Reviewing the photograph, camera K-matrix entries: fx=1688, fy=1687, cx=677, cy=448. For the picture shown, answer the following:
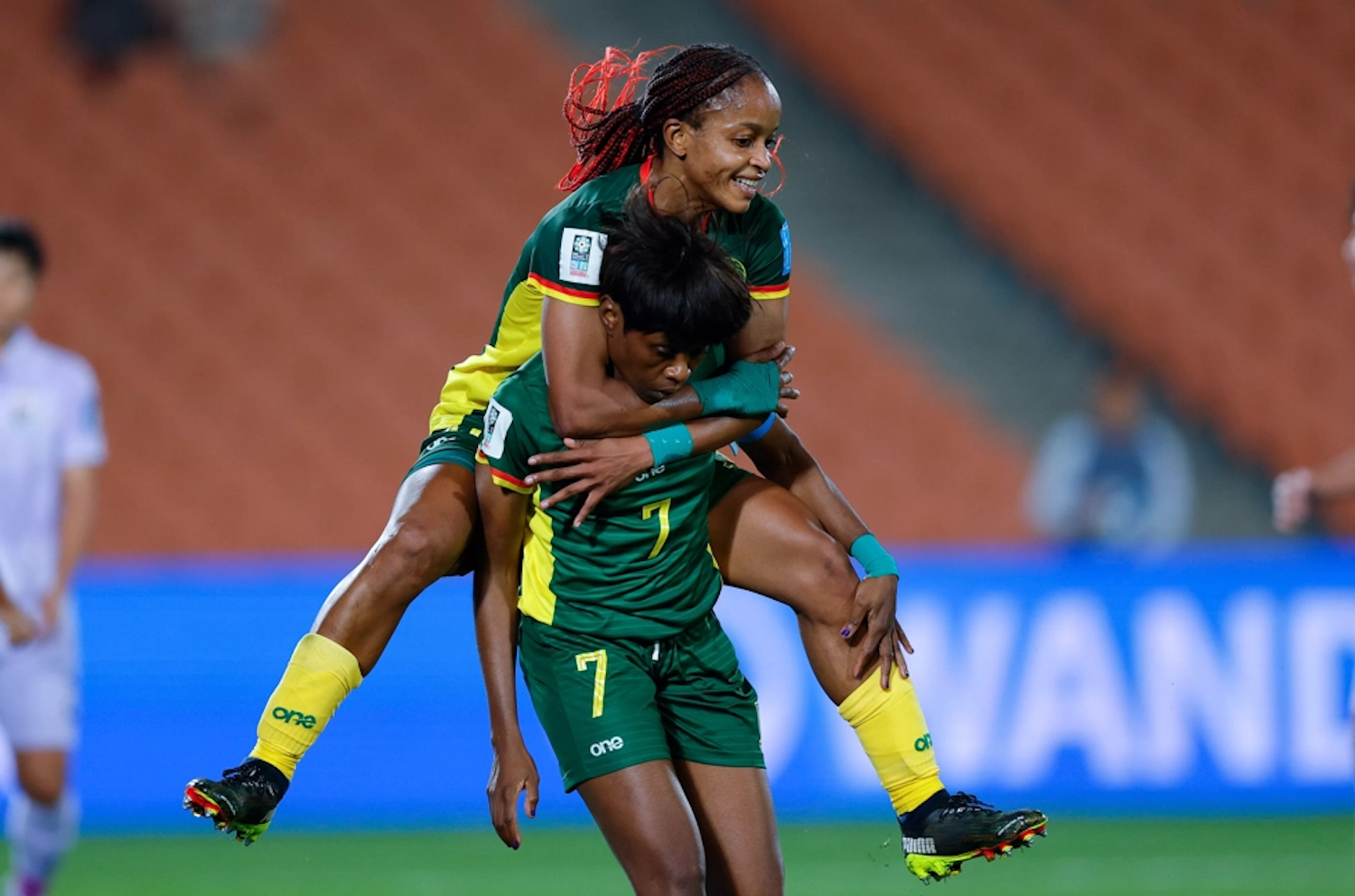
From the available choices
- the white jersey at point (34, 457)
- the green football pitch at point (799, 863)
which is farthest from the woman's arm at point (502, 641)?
the white jersey at point (34, 457)

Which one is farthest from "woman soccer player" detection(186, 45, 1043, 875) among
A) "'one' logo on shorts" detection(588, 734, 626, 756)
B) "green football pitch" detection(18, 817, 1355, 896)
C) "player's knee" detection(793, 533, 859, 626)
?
"green football pitch" detection(18, 817, 1355, 896)

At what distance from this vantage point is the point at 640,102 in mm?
3580

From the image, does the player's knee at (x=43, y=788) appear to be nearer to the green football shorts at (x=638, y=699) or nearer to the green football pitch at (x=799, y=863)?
the green football pitch at (x=799, y=863)

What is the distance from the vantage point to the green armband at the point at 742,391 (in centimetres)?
345

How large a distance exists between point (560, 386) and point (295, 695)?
2.99 ft

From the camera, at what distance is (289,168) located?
425 inches

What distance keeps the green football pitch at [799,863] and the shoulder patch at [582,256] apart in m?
3.67

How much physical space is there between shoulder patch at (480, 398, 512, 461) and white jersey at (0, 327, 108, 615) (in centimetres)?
354

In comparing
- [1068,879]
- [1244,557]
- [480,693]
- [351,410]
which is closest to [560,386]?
[1068,879]

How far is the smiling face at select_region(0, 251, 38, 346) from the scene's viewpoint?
6.31 meters

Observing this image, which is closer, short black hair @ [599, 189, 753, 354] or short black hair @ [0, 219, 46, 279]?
short black hair @ [599, 189, 753, 354]

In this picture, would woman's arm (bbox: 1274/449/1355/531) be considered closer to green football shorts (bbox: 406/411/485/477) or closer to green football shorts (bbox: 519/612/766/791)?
green football shorts (bbox: 519/612/766/791)

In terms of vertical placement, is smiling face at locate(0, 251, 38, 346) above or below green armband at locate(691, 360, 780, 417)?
above

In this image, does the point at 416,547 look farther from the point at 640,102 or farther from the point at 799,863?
the point at 799,863
